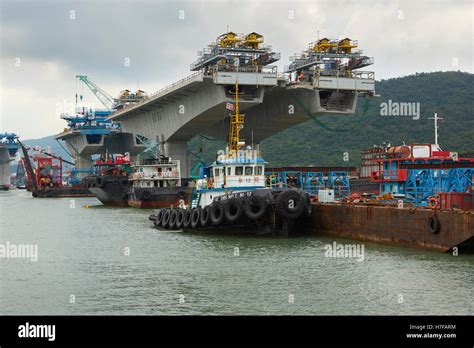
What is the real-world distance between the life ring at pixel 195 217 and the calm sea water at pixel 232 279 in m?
1.73

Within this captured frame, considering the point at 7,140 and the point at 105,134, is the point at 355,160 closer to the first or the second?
the point at 105,134

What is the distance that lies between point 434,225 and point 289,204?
8.30 meters

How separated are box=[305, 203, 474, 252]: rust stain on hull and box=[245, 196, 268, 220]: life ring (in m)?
4.23

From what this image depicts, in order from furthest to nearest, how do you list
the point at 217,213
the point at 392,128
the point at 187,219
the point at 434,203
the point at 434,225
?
the point at 392,128
the point at 187,219
the point at 217,213
the point at 434,203
the point at 434,225

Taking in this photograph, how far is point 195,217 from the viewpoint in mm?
35656

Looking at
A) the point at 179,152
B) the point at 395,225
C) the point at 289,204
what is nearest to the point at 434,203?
the point at 395,225

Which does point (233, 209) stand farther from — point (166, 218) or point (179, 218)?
point (166, 218)

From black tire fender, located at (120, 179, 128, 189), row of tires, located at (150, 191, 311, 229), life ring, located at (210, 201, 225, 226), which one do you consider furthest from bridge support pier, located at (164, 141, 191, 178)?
life ring, located at (210, 201, 225, 226)

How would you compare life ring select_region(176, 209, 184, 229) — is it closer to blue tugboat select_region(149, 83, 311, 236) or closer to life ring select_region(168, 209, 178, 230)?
blue tugboat select_region(149, 83, 311, 236)

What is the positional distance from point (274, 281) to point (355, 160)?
239ft

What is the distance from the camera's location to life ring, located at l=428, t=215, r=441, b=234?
25.7 m

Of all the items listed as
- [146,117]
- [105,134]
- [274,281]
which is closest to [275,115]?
[146,117]

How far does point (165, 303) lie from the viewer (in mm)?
19141

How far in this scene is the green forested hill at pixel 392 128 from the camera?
315 feet
